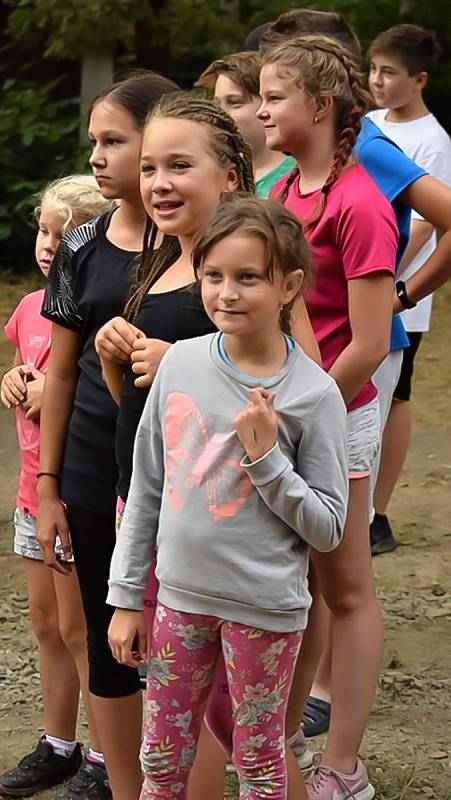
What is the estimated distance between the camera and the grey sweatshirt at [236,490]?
254cm

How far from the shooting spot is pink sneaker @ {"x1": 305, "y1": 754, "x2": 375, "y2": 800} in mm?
3291

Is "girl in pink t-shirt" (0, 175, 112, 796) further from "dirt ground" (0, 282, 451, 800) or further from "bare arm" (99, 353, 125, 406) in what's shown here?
"bare arm" (99, 353, 125, 406)

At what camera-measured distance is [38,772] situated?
11.7ft

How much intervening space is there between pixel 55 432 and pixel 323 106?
0.96 m

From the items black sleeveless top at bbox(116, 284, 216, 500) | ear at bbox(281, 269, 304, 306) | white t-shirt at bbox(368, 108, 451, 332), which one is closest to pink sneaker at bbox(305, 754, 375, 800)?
black sleeveless top at bbox(116, 284, 216, 500)

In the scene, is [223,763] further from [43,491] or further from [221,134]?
[221,134]

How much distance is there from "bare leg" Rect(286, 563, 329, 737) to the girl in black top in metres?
0.44

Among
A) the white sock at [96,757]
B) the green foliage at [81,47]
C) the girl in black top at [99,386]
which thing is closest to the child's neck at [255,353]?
the girl in black top at [99,386]

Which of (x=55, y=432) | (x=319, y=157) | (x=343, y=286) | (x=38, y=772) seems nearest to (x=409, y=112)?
(x=319, y=157)

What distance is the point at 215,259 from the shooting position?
2549 millimetres

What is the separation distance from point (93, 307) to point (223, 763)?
1007mm

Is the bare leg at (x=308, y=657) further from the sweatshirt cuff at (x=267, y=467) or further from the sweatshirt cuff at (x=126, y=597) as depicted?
the sweatshirt cuff at (x=267, y=467)

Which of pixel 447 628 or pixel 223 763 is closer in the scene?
pixel 223 763

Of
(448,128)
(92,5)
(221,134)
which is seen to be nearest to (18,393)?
(221,134)
